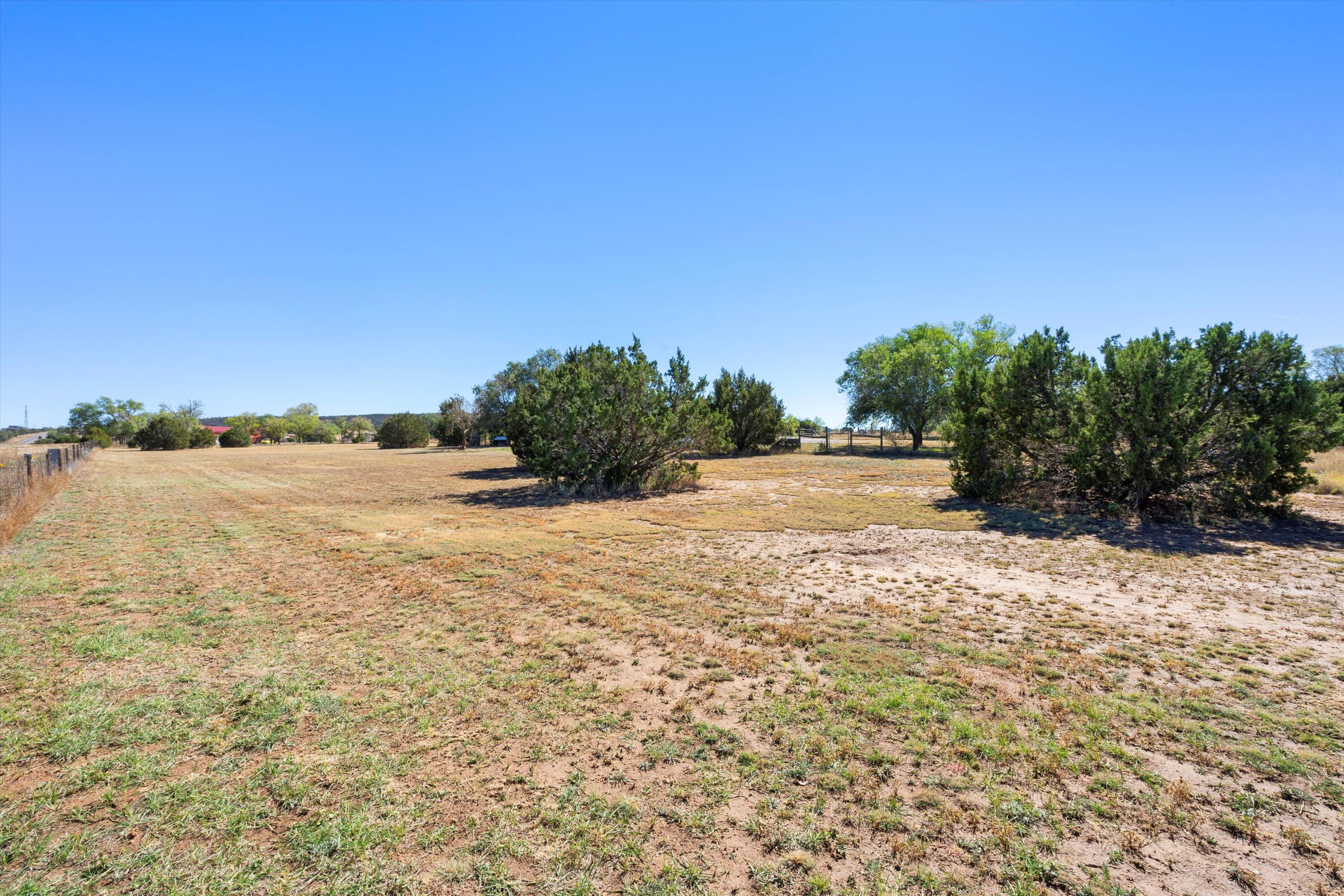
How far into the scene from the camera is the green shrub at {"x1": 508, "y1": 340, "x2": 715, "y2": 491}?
15.2 metres

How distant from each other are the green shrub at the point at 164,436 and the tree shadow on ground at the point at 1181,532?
67084 mm

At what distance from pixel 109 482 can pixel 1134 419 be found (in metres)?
30.6

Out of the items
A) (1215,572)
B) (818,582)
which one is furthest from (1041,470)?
(818,582)

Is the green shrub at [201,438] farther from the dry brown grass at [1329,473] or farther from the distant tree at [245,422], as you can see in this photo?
the dry brown grass at [1329,473]

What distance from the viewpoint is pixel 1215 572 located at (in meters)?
7.05

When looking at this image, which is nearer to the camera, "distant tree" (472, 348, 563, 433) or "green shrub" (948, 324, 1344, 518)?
"green shrub" (948, 324, 1344, 518)

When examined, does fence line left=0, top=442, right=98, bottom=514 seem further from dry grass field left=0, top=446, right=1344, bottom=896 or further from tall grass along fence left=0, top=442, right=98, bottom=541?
dry grass field left=0, top=446, right=1344, bottom=896

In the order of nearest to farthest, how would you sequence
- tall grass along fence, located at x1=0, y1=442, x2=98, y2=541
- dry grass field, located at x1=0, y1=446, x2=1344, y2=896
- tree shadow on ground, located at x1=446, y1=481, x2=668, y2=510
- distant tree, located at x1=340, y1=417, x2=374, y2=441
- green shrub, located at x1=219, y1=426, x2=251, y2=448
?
dry grass field, located at x1=0, y1=446, x2=1344, y2=896 → tall grass along fence, located at x1=0, y1=442, x2=98, y2=541 → tree shadow on ground, located at x1=446, y1=481, x2=668, y2=510 → green shrub, located at x1=219, y1=426, x2=251, y2=448 → distant tree, located at x1=340, y1=417, x2=374, y2=441

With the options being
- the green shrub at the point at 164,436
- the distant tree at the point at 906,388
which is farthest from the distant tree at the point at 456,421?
the distant tree at the point at 906,388

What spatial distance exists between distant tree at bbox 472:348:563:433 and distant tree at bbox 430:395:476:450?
17.4 feet

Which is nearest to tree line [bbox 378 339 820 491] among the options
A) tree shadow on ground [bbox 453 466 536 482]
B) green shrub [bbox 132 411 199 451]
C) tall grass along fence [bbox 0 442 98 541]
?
tree shadow on ground [bbox 453 466 536 482]

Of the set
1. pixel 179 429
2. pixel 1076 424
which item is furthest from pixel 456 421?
pixel 1076 424

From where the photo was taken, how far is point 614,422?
15172 mm

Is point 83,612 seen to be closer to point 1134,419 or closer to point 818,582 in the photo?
point 818,582
